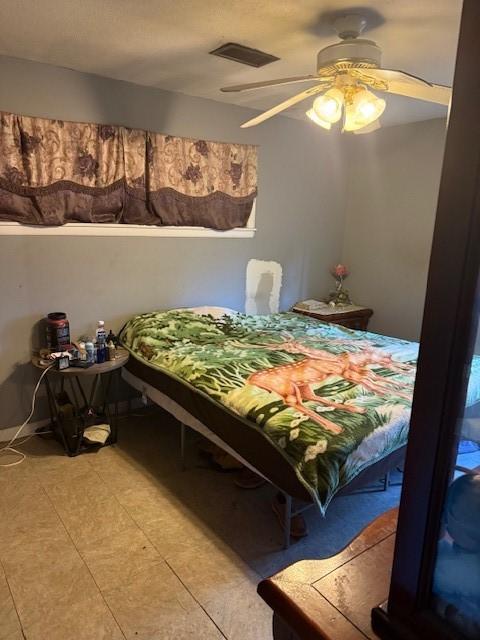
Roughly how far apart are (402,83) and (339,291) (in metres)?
2.63

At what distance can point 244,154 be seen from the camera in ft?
12.0

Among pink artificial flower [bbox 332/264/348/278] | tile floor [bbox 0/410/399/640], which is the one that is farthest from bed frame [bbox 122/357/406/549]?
pink artificial flower [bbox 332/264/348/278]

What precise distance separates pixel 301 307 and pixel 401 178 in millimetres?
1465

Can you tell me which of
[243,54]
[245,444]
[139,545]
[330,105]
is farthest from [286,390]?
[243,54]

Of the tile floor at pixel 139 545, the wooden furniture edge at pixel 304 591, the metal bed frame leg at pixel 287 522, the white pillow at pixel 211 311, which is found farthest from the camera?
the white pillow at pixel 211 311

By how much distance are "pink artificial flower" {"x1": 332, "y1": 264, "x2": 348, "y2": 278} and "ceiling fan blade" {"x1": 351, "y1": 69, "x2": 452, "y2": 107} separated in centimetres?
240

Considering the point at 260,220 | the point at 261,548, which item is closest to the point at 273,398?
the point at 261,548

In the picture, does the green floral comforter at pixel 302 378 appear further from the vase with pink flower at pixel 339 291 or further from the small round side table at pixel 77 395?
the vase with pink flower at pixel 339 291

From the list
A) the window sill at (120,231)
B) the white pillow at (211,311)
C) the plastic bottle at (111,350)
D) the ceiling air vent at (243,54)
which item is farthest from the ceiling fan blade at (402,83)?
the plastic bottle at (111,350)

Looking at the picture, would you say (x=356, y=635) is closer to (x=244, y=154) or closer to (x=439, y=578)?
(x=439, y=578)

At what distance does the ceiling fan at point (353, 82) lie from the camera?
6.35 ft

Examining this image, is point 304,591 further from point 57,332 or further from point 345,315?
point 345,315

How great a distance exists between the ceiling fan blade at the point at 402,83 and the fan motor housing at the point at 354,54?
34mm

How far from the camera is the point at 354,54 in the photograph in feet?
6.37
